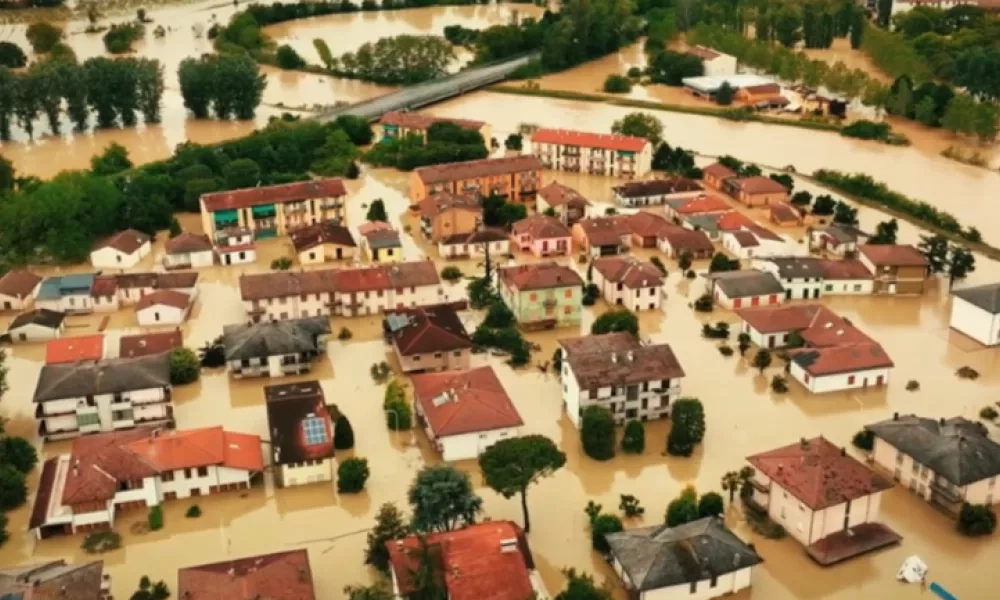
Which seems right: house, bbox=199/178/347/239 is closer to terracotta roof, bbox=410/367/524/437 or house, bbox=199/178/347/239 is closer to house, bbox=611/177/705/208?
house, bbox=611/177/705/208

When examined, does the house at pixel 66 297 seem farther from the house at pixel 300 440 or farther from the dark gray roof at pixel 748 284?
the dark gray roof at pixel 748 284

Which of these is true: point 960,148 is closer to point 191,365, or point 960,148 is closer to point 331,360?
point 331,360

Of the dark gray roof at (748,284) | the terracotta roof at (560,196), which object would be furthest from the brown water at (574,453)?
the terracotta roof at (560,196)

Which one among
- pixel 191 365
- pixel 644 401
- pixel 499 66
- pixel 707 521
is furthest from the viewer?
pixel 499 66

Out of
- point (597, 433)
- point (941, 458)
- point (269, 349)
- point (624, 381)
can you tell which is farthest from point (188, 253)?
point (941, 458)

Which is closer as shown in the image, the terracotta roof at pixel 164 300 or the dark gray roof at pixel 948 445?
the dark gray roof at pixel 948 445

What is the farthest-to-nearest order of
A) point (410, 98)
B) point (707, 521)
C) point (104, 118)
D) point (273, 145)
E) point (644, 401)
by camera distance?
point (410, 98)
point (104, 118)
point (273, 145)
point (644, 401)
point (707, 521)

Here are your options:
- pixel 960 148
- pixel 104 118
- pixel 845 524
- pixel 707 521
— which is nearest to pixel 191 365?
pixel 707 521
